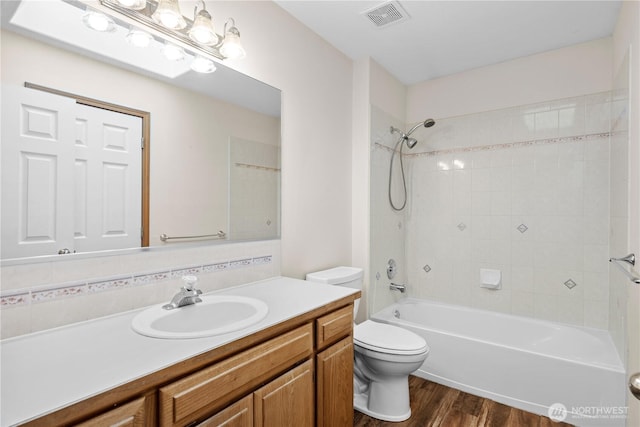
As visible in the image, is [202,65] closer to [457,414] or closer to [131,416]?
[131,416]

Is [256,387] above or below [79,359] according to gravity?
below

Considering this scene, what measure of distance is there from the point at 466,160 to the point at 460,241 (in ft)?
2.38

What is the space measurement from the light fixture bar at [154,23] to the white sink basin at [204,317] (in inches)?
44.1

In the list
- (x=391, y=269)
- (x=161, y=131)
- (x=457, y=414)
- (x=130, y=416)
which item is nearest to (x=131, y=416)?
(x=130, y=416)

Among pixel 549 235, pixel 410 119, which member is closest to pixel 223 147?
pixel 410 119

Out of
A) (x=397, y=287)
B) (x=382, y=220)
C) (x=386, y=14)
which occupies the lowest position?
(x=397, y=287)

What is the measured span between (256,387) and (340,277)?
109 cm

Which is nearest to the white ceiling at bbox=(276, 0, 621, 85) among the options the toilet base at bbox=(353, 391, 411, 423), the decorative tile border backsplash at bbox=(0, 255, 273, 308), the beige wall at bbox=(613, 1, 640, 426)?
the beige wall at bbox=(613, 1, 640, 426)

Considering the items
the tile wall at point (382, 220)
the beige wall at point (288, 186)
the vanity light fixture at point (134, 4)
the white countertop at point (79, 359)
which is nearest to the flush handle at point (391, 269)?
the tile wall at point (382, 220)

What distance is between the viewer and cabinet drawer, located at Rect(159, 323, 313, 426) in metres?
0.86

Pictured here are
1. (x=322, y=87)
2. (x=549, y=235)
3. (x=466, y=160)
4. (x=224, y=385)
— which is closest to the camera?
(x=224, y=385)

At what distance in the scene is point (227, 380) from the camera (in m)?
0.99

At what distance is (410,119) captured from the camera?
10.5 ft

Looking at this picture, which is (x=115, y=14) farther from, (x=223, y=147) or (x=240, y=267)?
(x=240, y=267)
